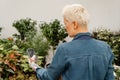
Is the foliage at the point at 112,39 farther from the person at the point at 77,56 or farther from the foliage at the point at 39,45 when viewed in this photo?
the person at the point at 77,56

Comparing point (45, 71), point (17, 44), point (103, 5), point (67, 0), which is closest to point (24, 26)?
point (17, 44)

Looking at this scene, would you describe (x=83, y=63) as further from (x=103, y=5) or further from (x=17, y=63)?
(x=103, y=5)

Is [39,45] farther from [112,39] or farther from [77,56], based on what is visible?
[77,56]

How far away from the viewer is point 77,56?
1933 mm

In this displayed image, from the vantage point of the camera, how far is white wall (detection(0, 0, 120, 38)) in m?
5.72

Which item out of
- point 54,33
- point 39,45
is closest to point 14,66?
point 39,45

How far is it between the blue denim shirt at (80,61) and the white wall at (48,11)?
388 centimetres

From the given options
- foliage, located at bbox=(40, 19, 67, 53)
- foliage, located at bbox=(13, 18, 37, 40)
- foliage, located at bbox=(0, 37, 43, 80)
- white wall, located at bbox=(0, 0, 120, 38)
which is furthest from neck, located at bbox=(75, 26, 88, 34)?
white wall, located at bbox=(0, 0, 120, 38)

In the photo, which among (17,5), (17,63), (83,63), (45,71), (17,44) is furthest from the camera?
(17,5)

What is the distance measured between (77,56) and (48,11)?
3988 millimetres

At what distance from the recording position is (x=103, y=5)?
6062 millimetres

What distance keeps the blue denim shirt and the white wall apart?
388 cm

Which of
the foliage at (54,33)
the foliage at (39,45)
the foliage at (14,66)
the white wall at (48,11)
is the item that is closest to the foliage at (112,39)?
the white wall at (48,11)

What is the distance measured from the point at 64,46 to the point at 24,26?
3490 millimetres
